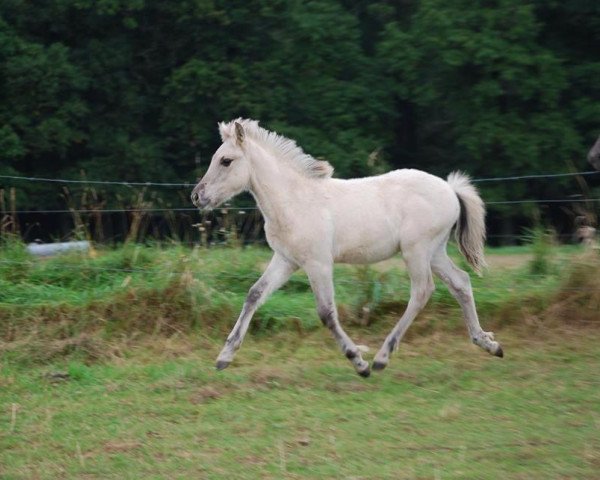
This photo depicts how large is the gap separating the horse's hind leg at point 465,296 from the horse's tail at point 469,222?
26 centimetres

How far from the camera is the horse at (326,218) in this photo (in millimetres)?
7156

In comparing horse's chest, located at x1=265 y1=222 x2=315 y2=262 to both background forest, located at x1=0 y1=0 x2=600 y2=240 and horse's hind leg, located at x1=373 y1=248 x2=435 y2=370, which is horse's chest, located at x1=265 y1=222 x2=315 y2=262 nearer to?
horse's hind leg, located at x1=373 y1=248 x2=435 y2=370

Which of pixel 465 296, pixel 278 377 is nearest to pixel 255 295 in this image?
pixel 278 377

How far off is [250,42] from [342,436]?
23.1 meters

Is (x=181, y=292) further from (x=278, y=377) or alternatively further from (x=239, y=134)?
(x=239, y=134)

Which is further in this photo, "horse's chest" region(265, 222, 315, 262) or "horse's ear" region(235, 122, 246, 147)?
"horse's ear" region(235, 122, 246, 147)

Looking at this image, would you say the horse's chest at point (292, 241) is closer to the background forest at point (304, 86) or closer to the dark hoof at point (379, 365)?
the dark hoof at point (379, 365)

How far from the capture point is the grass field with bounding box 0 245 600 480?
5.39 meters

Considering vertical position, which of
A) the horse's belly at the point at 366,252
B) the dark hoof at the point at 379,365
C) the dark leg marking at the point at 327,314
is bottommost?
the dark hoof at the point at 379,365

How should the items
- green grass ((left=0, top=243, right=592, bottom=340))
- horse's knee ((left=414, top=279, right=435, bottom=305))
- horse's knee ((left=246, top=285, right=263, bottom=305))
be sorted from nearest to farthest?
horse's knee ((left=246, top=285, right=263, bottom=305))
horse's knee ((left=414, top=279, right=435, bottom=305))
green grass ((left=0, top=243, right=592, bottom=340))

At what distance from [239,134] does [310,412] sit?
7.40 feet

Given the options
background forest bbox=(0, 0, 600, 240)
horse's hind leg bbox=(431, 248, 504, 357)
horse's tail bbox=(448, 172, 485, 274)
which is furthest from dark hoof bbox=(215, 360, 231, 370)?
background forest bbox=(0, 0, 600, 240)

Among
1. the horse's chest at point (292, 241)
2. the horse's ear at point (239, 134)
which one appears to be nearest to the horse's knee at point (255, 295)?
the horse's chest at point (292, 241)

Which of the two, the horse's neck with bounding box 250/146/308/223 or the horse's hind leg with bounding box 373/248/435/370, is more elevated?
the horse's neck with bounding box 250/146/308/223
